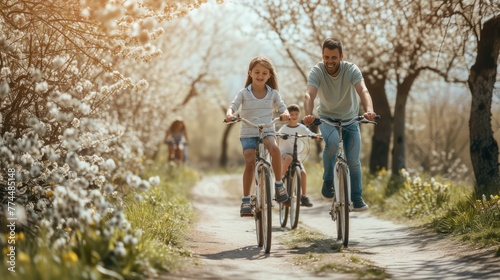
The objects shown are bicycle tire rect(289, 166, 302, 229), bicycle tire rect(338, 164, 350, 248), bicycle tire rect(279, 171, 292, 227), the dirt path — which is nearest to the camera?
the dirt path

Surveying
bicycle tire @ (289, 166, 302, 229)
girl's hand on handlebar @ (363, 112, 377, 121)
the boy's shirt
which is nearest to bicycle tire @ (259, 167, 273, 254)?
girl's hand on handlebar @ (363, 112, 377, 121)

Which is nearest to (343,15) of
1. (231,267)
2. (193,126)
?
(231,267)

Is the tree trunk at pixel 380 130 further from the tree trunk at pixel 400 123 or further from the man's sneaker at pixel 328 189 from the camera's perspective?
the man's sneaker at pixel 328 189

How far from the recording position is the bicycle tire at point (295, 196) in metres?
9.99

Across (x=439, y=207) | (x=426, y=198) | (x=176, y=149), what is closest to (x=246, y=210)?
(x=439, y=207)

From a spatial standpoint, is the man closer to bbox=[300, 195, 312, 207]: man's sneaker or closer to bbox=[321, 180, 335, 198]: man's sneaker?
bbox=[321, 180, 335, 198]: man's sneaker

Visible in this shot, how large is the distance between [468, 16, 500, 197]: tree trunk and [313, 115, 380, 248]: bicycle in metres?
3.96

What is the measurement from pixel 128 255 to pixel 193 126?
53326 mm

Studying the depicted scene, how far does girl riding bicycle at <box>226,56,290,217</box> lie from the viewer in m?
8.41

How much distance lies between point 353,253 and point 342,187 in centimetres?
73

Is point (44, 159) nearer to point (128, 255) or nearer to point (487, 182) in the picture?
point (128, 255)

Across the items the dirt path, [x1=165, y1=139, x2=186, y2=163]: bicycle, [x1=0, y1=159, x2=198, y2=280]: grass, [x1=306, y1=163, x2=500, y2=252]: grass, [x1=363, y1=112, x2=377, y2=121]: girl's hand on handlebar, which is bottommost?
the dirt path

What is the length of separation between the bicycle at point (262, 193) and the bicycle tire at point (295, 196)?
5.66ft

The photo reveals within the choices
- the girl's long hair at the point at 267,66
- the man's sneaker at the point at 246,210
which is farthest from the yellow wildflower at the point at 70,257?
the girl's long hair at the point at 267,66
